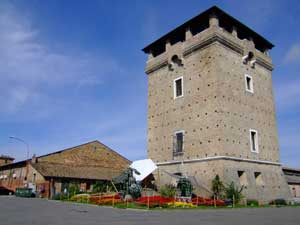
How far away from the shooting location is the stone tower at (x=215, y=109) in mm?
24969

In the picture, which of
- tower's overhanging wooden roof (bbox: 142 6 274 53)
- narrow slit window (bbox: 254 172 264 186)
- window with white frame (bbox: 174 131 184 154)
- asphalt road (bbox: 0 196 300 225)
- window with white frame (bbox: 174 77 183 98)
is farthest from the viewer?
window with white frame (bbox: 174 77 183 98)

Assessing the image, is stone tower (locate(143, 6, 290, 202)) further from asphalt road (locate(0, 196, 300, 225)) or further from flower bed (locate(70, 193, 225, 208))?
asphalt road (locate(0, 196, 300, 225))

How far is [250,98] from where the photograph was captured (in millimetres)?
28188

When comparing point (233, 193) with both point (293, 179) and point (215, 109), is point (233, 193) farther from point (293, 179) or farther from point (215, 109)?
point (293, 179)

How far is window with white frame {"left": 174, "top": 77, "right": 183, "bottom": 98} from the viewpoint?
96.4 ft

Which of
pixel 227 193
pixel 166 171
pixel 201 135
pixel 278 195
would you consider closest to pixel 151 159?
pixel 166 171

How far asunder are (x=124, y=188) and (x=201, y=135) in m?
8.15

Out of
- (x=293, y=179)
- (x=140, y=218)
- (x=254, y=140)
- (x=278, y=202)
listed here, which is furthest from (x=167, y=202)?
(x=293, y=179)

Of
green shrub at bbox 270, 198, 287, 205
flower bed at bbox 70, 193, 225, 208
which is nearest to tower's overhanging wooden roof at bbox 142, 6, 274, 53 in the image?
green shrub at bbox 270, 198, 287, 205

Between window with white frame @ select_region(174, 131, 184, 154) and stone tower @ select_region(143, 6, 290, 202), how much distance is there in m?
0.09

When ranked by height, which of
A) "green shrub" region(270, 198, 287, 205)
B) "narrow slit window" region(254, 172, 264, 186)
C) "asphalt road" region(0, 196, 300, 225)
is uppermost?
"narrow slit window" region(254, 172, 264, 186)

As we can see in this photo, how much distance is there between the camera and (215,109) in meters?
25.1

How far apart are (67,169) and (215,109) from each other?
Answer: 24819 mm

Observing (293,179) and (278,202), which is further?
(293,179)
